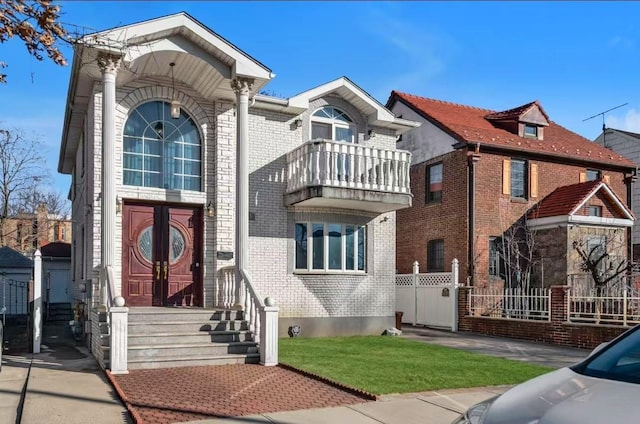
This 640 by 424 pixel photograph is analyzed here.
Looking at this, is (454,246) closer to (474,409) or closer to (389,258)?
(389,258)

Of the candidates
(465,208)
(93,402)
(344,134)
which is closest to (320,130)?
(344,134)

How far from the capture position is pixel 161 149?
13383mm

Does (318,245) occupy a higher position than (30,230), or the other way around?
(30,230)

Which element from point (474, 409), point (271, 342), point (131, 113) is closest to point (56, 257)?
point (131, 113)

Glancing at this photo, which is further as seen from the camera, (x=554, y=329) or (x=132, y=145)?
(x=554, y=329)

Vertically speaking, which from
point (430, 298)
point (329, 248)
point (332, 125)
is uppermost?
point (332, 125)

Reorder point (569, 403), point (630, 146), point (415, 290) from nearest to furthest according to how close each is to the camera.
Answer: point (569, 403) < point (415, 290) < point (630, 146)

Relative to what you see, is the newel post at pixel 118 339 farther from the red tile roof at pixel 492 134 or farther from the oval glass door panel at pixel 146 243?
the red tile roof at pixel 492 134

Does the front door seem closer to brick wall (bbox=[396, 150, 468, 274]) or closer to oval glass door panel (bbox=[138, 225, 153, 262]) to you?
oval glass door panel (bbox=[138, 225, 153, 262])

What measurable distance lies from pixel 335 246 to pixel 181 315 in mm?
5254

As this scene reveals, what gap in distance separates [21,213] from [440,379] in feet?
132

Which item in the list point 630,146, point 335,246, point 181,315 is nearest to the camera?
point 181,315

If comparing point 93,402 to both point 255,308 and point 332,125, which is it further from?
point 332,125

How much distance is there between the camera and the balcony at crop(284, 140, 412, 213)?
13938mm
